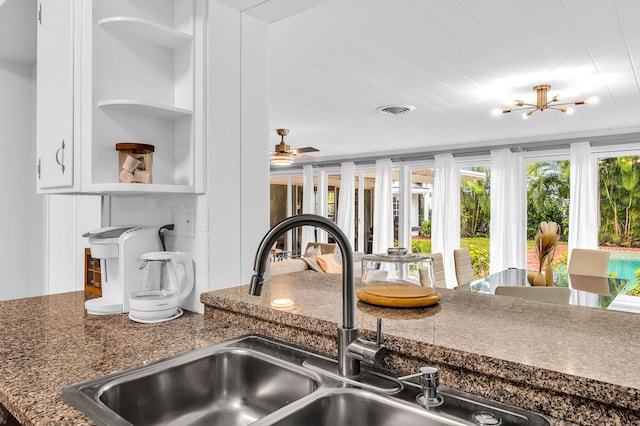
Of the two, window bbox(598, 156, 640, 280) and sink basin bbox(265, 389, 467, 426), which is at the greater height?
window bbox(598, 156, 640, 280)

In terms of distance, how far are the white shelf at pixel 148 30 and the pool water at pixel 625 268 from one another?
5.61 metres

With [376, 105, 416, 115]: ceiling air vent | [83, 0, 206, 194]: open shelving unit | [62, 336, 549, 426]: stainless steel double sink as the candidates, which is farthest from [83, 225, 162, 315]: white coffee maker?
[376, 105, 416, 115]: ceiling air vent

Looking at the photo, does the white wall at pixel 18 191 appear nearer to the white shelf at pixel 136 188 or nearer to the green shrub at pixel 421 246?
the white shelf at pixel 136 188

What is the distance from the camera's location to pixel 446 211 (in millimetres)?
6496

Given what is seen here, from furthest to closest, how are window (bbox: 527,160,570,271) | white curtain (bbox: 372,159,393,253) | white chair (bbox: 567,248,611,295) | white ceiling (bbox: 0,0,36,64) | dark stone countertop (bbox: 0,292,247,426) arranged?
1. white curtain (bbox: 372,159,393,253)
2. window (bbox: 527,160,570,271)
3. white chair (bbox: 567,248,611,295)
4. white ceiling (bbox: 0,0,36,64)
5. dark stone countertop (bbox: 0,292,247,426)

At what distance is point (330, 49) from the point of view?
9.31 feet

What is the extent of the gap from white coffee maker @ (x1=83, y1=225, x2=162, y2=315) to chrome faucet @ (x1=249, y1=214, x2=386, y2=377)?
932 mm

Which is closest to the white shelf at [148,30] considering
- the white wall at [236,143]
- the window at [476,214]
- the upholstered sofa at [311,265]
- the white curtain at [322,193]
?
the white wall at [236,143]

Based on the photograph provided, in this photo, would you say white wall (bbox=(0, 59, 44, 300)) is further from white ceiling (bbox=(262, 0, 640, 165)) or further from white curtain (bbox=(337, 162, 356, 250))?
white curtain (bbox=(337, 162, 356, 250))

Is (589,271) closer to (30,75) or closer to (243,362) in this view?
(243,362)

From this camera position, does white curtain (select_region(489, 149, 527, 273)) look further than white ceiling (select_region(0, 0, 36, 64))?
Yes

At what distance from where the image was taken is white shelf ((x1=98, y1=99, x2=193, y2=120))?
151 cm

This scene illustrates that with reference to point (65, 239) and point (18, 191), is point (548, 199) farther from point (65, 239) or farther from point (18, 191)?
point (18, 191)

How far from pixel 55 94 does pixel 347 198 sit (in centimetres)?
623
